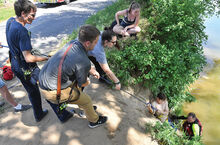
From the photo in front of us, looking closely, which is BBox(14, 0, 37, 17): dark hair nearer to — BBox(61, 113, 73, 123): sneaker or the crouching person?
the crouching person

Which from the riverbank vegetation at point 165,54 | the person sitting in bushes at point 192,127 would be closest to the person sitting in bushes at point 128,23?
the riverbank vegetation at point 165,54

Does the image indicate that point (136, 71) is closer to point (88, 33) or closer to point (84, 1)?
point (88, 33)

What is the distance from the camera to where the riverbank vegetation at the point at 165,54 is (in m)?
4.36

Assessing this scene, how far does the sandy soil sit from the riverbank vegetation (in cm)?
112

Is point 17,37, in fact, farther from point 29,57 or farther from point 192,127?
point 192,127

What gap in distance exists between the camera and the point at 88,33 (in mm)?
1945

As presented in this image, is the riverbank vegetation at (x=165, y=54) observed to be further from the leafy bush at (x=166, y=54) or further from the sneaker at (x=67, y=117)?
the sneaker at (x=67, y=117)

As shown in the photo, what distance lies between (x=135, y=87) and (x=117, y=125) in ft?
5.89

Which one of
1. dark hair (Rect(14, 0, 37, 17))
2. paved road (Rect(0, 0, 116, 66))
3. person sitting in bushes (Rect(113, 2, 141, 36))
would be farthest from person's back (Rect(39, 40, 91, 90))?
paved road (Rect(0, 0, 116, 66))

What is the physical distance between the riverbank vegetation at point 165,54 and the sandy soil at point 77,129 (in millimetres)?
1120

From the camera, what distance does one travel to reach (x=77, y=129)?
2.86 metres

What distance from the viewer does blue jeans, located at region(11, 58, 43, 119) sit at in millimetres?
2443

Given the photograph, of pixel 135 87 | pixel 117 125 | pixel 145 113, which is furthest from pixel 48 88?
pixel 135 87

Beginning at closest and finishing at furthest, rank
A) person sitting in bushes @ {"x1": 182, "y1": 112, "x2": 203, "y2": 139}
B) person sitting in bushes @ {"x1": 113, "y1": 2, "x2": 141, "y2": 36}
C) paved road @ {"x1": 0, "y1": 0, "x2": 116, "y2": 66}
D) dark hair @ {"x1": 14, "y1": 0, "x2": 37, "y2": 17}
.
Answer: dark hair @ {"x1": 14, "y1": 0, "x2": 37, "y2": 17} → person sitting in bushes @ {"x1": 182, "y1": 112, "x2": 203, "y2": 139} → person sitting in bushes @ {"x1": 113, "y1": 2, "x2": 141, "y2": 36} → paved road @ {"x1": 0, "y1": 0, "x2": 116, "y2": 66}
